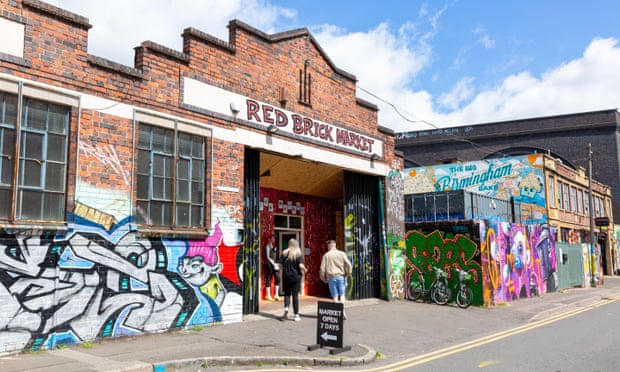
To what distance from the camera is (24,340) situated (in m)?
7.95

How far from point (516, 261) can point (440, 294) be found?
4573mm

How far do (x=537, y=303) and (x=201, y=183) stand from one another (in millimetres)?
12832

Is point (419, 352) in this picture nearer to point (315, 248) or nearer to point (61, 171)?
point (61, 171)

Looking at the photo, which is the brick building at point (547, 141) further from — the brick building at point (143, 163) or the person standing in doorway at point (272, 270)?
the brick building at point (143, 163)

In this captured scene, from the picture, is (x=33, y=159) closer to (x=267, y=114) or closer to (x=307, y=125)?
(x=267, y=114)

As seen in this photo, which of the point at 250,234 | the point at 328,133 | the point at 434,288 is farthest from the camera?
the point at 434,288

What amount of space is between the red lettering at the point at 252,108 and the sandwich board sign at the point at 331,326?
16.9ft

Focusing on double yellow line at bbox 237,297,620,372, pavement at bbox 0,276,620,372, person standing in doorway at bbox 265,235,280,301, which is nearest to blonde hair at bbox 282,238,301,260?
pavement at bbox 0,276,620,372

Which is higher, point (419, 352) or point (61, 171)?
point (61, 171)

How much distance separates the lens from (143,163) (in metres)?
9.97

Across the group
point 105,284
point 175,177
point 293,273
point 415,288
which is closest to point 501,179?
point 415,288

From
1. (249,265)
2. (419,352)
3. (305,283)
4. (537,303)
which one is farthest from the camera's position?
(537,303)

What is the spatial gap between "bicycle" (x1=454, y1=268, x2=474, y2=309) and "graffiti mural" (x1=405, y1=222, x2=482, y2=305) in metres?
0.12

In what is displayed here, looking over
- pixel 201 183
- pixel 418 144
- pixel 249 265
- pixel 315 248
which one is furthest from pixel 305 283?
pixel 418 144
